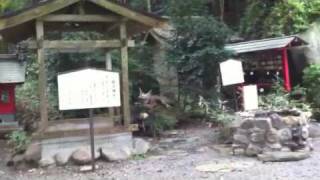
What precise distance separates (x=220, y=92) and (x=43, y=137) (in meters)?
7.32

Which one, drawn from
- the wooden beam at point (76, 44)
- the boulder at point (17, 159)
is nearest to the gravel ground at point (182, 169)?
the boulder at point (17, 159)

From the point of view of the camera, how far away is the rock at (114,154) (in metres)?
10.7

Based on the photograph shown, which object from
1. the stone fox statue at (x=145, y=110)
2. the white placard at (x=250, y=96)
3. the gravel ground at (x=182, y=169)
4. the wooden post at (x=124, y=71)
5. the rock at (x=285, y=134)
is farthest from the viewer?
the stone fox statue at (x=145, y=110)

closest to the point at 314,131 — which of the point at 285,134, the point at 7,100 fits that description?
the point at 285,134

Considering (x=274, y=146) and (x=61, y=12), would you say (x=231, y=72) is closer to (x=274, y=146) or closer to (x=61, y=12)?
(x=274, y=146)

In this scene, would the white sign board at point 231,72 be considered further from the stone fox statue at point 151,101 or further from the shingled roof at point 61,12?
the shingled roof at point 61,12

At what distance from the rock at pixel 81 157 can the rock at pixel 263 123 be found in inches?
144

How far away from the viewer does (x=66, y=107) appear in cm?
997

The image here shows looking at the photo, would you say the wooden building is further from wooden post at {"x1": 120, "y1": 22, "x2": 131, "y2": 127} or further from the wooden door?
wooden post at {"x1": 120, "y1": 22, "x2": 131, "y2": 127}

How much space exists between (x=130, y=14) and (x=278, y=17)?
9911 mm

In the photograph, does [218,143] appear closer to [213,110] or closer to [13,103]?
[213,110]

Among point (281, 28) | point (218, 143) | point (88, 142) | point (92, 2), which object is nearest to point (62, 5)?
point (92, 2)

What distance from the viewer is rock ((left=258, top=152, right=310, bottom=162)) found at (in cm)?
988

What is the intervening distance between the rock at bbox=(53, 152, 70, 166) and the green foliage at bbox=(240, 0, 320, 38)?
38.0 ft
